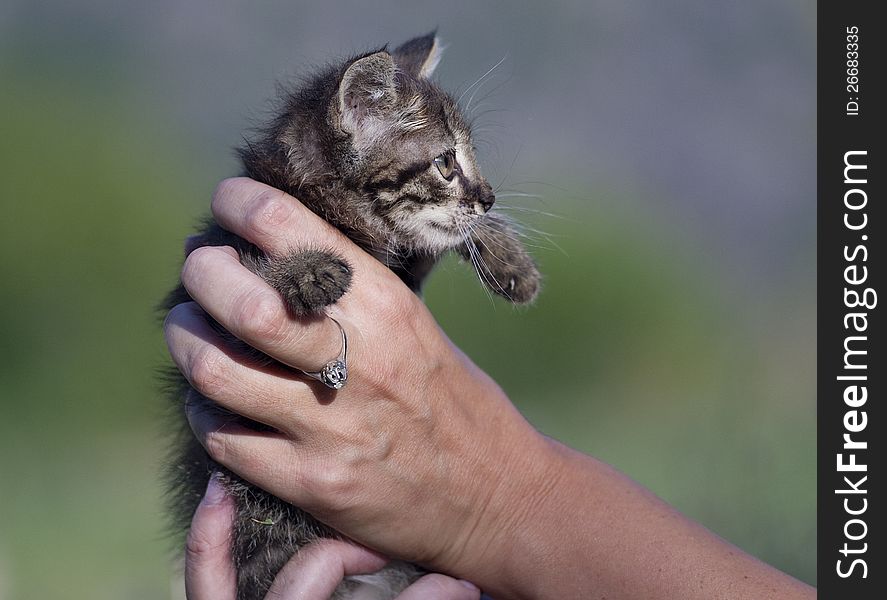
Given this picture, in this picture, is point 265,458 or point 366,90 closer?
point 265,458

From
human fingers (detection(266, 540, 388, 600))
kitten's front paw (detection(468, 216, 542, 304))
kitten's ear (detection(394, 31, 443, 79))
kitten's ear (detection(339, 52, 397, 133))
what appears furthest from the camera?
kitten's ear (detection(394, 31, 443, 79))

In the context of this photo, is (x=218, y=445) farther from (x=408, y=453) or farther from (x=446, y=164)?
(x=446, y=164)

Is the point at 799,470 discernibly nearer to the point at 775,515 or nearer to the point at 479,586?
the point at 775,515

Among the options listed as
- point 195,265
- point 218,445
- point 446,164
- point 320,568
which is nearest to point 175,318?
point 195,265

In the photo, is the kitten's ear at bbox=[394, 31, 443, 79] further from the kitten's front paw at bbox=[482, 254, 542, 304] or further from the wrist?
the wrist

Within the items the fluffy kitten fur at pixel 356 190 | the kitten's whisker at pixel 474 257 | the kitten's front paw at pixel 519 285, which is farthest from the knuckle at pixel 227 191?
the kitten's front paw at pixel 519 285

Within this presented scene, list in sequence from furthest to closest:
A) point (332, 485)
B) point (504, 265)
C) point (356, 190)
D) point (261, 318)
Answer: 1. point (504, 265)
2. point (356, 190)
3. point (332, 485)
4. point (261, 318)

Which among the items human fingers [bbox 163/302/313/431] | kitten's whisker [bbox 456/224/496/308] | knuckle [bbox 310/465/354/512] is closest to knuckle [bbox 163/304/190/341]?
human fingers [bbox 163/302/313/431]
